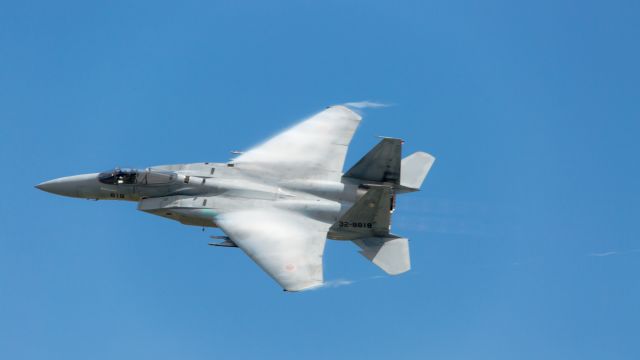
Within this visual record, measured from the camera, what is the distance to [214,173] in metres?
49.1

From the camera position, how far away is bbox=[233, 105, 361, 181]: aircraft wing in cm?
4966

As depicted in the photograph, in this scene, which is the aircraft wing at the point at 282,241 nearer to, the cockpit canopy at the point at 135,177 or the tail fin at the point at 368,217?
the tail fin at the point at 368,217

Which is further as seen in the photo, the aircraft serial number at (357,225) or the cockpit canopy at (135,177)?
the cockpit canopy at (135,177)

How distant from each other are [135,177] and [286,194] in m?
5.83

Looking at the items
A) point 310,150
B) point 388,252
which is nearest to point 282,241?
point 388,252

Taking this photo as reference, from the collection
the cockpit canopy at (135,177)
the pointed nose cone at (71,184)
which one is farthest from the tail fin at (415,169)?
the pointed nose cone at (71,184)

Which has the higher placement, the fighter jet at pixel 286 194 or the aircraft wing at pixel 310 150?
the aircraft wing at pixel 310 150

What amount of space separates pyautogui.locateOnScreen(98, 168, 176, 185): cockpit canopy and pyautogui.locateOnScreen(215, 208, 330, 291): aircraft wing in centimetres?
281

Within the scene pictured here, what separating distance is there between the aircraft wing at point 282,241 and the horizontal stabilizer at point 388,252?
63.9 inches

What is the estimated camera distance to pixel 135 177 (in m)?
48.9

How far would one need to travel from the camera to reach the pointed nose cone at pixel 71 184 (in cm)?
4928

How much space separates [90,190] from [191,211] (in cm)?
439

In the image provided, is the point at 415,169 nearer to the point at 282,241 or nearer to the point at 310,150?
the point at 310,150

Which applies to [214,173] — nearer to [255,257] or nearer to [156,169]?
[156,169]
